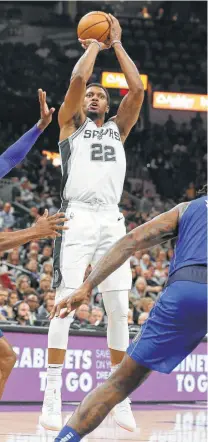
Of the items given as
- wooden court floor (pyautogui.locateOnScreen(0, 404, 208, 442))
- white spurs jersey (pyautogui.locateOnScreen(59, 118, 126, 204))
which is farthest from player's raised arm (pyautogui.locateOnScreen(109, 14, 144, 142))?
wooden court floor (pyautogui.locateOnScreen(0, 404, 208, 442))

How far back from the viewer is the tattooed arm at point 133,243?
214 inches

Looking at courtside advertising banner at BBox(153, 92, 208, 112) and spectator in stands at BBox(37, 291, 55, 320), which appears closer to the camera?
spectator in stands at BBox(37, 291, 55, 320)

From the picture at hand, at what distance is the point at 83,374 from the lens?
39.5ft

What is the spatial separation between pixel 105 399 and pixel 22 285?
9.02 m

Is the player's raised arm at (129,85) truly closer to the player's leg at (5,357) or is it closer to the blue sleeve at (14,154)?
the blue sleeve at (14,154)

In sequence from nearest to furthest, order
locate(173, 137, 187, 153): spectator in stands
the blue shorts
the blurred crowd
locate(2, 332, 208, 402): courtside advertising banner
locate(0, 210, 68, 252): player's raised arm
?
the blue shorts, locate(0, 210, 68, 252): player's raised arm, locate(2, 332, 208, 402): courtside advertising banner, the blurred crowd, locate(173, 137, 187, 153): spectator in stands

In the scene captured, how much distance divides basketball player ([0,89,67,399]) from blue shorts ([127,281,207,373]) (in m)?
1.33

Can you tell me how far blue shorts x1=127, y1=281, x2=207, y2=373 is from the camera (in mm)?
5290

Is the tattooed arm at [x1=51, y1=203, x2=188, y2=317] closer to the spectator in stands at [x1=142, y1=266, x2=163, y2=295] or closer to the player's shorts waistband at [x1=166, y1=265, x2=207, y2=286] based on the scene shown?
the player's shorts waistband at [x1=166, y1=265, x2=207, y2=286]

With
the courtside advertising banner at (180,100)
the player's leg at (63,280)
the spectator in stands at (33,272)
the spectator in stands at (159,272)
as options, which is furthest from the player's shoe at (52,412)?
the courtside advertising banner at (180,100)

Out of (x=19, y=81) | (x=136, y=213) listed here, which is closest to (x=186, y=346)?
(x=136, y=213)

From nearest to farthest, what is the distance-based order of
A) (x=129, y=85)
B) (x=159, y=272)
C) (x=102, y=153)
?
(x=102, y=153), (x=129, y=85), (x=159, y=272)

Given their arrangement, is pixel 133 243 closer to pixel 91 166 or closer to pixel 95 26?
pixel 91 166

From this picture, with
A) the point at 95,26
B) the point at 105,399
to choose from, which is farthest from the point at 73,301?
the point at 95,26
